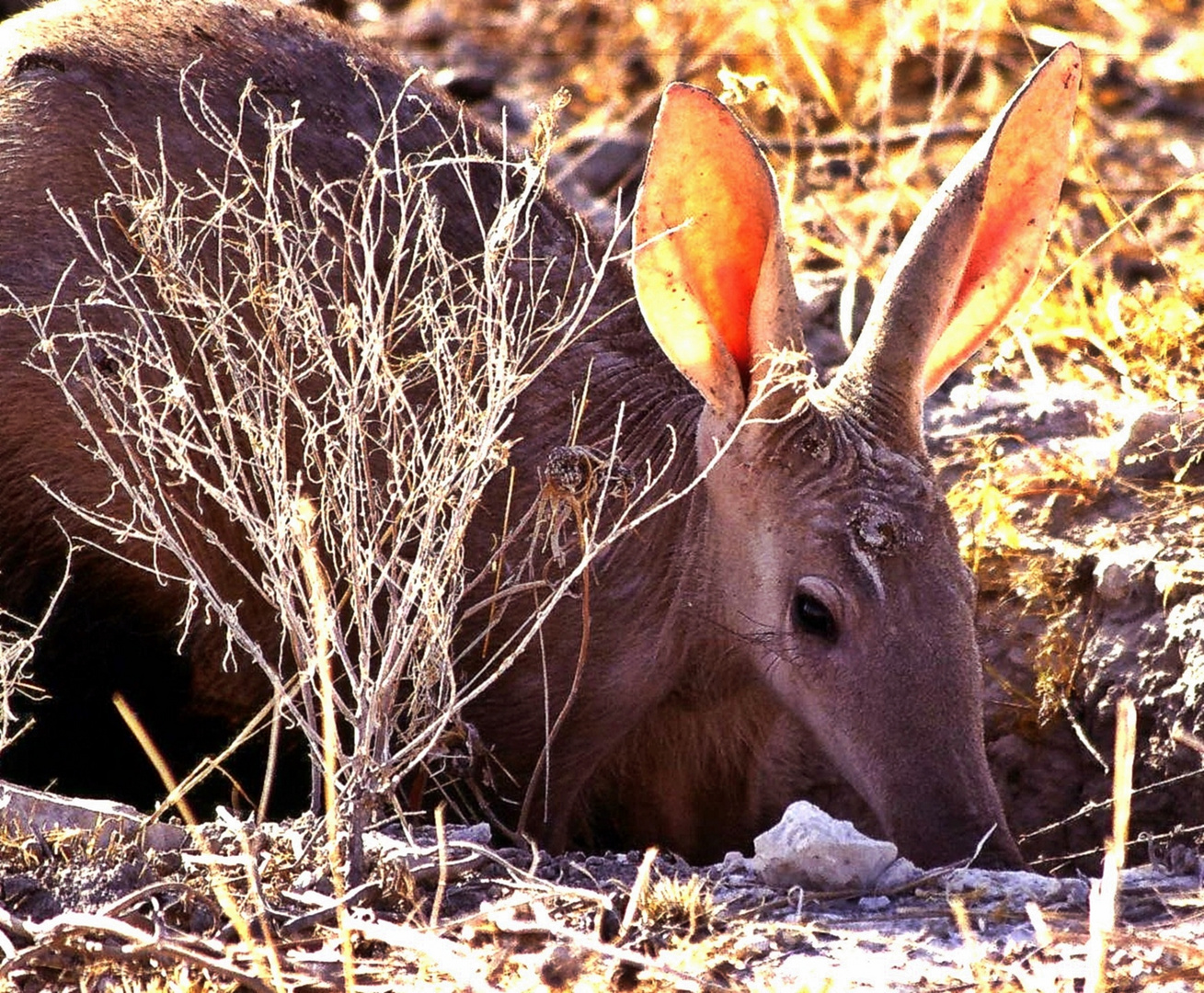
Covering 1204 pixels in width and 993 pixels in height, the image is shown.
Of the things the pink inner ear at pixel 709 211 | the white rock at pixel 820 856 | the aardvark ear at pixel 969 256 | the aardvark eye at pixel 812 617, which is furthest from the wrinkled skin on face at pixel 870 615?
the white rock at pixel 820 856

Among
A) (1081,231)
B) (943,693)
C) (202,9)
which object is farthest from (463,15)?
(943,693)

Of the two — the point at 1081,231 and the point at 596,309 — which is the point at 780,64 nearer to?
the point at 596,309

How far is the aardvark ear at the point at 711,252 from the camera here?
4348mm

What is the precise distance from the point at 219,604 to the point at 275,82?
6.00 feet

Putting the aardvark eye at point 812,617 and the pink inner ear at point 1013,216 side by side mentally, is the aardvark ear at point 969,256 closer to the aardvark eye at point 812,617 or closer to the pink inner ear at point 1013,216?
the pink inner ear at point 1013,216

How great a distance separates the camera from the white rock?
3861 mm

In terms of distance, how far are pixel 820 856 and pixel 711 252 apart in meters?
1.45

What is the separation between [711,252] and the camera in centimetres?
459

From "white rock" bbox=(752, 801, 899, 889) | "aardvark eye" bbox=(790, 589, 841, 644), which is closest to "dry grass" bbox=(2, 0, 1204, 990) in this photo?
"white rock" bbox=(752, 801, 899, 889)

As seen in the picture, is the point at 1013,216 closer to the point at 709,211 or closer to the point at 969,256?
the point at 969,256

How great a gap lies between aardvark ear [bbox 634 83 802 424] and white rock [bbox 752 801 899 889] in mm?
1120

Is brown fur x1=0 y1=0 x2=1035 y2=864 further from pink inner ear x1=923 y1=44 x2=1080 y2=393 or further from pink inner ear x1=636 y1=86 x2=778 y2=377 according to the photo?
pink inner ear x1=923 y1=44 x2=1080 y2=393

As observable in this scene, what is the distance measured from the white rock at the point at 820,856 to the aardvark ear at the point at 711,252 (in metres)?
1.12

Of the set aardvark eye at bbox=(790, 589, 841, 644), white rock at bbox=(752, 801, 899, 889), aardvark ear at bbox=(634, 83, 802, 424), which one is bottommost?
white rock at bbox=(752, 801, 899, 889)
